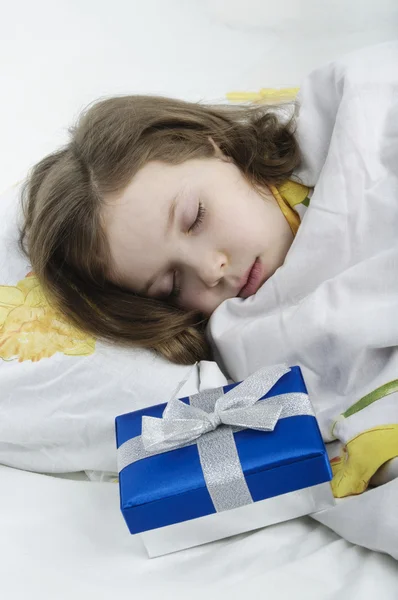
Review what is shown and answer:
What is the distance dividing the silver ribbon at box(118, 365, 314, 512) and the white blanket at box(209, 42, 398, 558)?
0.32 ft

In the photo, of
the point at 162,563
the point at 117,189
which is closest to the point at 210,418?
the point at 162,563

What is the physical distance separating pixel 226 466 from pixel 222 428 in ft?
0.17

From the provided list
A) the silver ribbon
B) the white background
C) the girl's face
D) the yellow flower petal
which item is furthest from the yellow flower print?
the white background

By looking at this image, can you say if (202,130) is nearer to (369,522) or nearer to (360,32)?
(369,522)

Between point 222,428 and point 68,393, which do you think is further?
point 68,393

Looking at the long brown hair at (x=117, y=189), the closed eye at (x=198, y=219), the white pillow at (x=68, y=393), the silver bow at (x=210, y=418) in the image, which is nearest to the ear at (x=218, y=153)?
the long brown hair at (x=117, y=189)

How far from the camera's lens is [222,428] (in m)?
0.82

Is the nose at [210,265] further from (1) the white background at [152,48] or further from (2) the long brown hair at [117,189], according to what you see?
(1) the white background at [152,48]

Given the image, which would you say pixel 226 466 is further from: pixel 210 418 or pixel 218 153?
pixel 218 153

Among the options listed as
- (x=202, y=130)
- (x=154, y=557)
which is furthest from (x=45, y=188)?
(x=154, y=557)

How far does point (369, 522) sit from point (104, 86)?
1245 millimetres

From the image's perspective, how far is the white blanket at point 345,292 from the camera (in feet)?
2.75

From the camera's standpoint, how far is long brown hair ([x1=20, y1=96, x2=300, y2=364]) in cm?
109

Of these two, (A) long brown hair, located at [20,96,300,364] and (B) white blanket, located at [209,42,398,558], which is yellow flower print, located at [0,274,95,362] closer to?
(A) long brown hair, located at [20,96,300,364]
